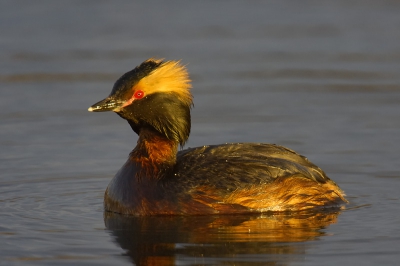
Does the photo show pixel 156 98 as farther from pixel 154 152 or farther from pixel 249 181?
pixel 249 181

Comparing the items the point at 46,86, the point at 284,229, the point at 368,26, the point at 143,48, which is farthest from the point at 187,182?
the point at 368,26

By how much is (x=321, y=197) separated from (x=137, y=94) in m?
2.22

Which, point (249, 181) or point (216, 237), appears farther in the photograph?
point (249, 181)

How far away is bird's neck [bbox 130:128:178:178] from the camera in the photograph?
10.2 m

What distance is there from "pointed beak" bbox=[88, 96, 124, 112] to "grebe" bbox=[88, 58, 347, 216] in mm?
10

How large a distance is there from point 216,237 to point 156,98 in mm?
1832

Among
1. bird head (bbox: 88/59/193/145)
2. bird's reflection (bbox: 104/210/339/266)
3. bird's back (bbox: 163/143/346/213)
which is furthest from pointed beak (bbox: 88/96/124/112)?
bird's reflection (bbox: 104/210/339/266)

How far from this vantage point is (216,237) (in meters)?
9.06

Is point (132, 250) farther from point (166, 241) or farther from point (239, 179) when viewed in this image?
point (239, 179)

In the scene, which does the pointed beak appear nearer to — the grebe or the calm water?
the grebe

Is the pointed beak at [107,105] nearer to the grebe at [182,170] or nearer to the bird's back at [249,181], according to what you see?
the grebe at [182,170]

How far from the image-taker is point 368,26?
1841 centimetres

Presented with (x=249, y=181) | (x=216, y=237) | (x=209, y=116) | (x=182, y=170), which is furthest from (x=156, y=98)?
(x=209, y=116)

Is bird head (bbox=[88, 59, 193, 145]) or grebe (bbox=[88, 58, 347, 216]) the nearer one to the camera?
grebe (bbox=[88, 58, 347, 216])
